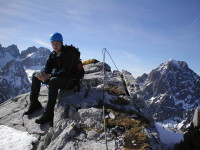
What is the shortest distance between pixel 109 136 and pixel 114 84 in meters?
5.14

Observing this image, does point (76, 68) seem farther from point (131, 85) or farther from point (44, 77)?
point (131, 85)

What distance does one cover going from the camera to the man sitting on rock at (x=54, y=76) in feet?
27.6

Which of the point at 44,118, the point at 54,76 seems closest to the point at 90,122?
the point at 44,118

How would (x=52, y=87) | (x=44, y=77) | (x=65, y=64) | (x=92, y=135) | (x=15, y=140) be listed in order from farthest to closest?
(x=65, y=64), (x=44, y=77), (x=52, y=87), (x=15, y=140), (x=92, y=135)

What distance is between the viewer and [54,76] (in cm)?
923

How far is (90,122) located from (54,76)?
10.3 feet

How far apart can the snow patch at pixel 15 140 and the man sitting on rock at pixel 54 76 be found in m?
0.84

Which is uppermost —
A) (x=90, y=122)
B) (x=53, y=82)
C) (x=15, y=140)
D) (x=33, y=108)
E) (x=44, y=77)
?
(x=44, y=77)

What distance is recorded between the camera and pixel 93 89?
9906mm

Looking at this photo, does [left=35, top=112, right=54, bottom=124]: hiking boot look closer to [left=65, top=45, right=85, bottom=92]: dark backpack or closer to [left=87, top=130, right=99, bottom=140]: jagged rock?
[left=65, top=45, right=85, bottom=92]: dark backpack

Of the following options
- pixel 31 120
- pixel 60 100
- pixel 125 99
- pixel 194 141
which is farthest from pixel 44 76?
pixel 194 141

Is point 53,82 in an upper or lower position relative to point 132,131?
upper

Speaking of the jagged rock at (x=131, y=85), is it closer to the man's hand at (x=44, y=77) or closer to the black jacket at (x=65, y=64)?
the black jacket at (x=65, y=64)

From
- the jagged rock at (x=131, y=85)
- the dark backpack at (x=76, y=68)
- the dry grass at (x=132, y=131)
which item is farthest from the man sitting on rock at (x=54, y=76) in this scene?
the jagged rock at (x=131, y=85)
